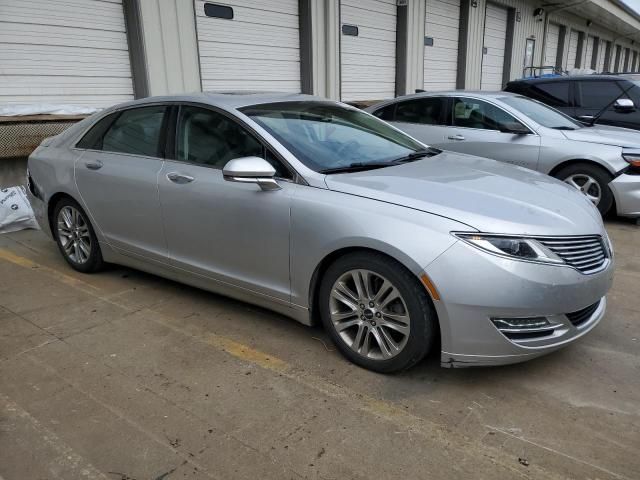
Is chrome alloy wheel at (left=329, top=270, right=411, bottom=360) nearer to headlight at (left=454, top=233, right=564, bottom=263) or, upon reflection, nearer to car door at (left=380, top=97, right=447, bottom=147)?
headlight at (left=454, top=233, right=564, bottom=263)

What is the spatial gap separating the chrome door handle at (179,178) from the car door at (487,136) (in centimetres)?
419

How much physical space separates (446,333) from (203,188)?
1.82 metres

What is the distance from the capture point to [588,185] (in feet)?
20.1

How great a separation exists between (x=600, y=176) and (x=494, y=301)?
4.31 metres

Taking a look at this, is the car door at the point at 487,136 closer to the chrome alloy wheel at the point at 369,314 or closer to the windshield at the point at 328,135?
the windshield at the point at 328,135

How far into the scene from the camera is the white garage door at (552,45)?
2135 centimetres

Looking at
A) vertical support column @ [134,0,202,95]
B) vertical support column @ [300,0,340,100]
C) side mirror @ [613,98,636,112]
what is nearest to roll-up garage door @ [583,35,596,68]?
vertical support column @ [300,0,340,100]

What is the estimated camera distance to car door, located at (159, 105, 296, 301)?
321 cm

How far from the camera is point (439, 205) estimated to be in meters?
2.76

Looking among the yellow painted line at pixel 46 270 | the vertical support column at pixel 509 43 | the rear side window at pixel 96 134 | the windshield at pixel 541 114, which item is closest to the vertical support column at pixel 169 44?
the yellow painted line at pixel 46 270

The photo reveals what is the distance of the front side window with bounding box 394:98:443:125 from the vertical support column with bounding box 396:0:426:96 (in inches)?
245

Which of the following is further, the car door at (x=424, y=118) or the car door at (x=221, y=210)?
the car door at (x=424, y=118)

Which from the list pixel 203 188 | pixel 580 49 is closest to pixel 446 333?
pixel 203 188

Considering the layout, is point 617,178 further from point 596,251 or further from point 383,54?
point 383,54
